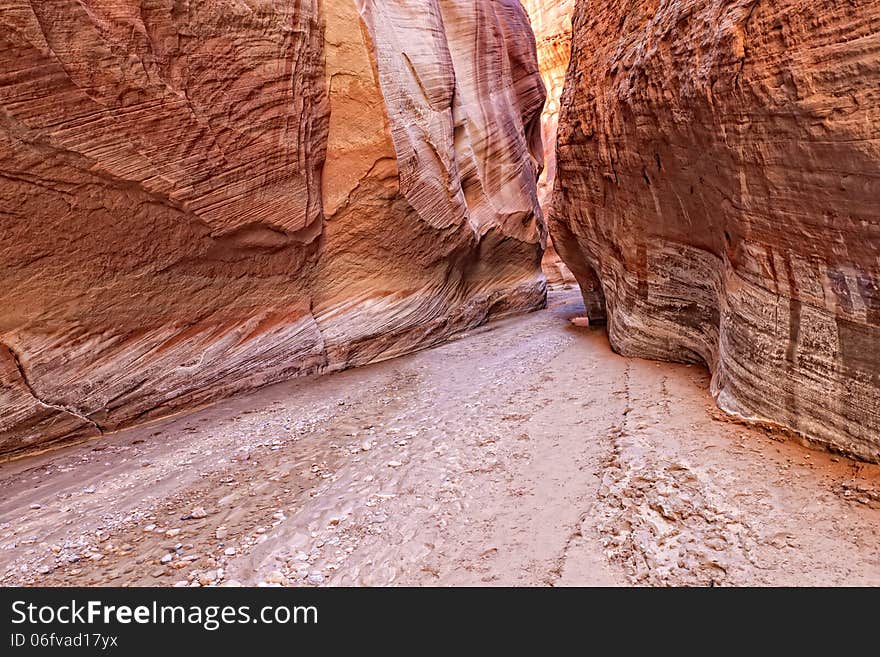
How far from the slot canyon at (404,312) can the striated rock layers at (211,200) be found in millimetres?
27

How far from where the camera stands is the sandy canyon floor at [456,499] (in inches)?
101

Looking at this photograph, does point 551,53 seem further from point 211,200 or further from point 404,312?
point 211,200

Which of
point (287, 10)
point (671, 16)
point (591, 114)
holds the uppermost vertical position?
point (287, 10)

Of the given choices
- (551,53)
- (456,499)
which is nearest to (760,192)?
(456,499)

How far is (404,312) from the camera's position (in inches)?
292

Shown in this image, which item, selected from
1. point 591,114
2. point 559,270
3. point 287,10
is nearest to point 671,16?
point 591,114

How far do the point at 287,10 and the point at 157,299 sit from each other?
3.07m

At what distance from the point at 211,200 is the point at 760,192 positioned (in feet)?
14.5

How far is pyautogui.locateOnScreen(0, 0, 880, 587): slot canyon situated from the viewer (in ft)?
9.15

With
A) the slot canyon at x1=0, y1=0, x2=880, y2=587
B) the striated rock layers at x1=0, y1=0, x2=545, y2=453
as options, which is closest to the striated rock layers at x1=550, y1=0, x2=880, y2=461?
the slot canyon at x1=0, y1=0, x2=880, y2=587

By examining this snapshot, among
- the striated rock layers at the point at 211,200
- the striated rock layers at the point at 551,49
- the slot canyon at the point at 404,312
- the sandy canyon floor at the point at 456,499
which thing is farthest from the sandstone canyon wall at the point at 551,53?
the sandy canyon floor at the point at 456,499

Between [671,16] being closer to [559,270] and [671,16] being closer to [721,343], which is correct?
[721,343]
